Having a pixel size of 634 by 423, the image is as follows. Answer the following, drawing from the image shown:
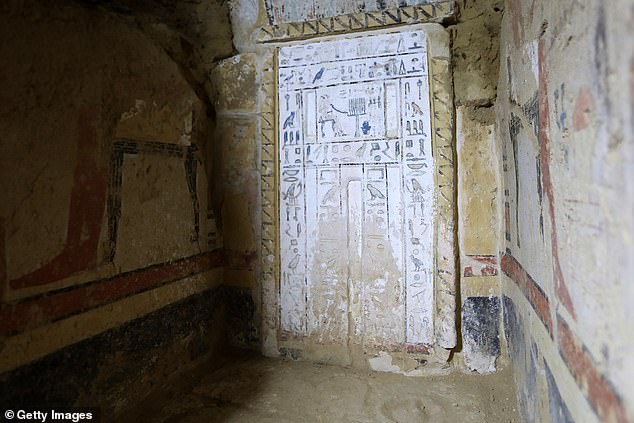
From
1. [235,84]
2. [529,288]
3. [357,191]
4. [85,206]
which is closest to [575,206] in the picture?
[529,288]

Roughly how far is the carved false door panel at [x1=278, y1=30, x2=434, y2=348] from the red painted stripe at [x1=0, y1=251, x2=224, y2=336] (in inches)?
27.6

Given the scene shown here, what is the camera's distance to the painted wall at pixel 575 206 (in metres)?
0.77

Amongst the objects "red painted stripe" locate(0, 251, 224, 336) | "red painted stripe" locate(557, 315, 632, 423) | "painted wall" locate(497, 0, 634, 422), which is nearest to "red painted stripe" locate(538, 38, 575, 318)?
"painted wall" locate(497, 0, 634, 422)

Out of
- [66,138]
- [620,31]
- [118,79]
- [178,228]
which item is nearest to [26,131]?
[66,138]

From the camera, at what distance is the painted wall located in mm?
765

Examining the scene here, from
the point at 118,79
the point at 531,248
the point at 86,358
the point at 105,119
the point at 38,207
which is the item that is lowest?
the point at 86,358

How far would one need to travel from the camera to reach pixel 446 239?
2.41 metres

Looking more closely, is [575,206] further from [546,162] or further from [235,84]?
[235,84]

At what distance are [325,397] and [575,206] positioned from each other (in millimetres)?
1709

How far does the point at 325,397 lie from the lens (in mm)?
2236

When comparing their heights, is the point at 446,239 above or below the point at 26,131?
below

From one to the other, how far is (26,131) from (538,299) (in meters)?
2.08

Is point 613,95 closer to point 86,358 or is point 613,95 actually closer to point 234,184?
point 86,358

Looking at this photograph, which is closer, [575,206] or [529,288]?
[575,206]
